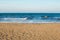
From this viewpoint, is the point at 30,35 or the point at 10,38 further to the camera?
the point at 30,35

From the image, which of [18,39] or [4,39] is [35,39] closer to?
[18,39]

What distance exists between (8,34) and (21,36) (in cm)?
84

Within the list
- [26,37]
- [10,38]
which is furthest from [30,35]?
[10,38]

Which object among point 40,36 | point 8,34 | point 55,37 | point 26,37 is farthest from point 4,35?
point 55,37

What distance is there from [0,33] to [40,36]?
2.36 meters

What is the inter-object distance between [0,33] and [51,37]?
3004mm

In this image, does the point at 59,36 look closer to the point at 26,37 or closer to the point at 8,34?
the point at 26,37

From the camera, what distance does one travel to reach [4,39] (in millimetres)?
11445

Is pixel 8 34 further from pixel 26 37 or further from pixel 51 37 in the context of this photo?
pixel 51 37

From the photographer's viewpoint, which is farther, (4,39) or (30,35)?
(30,35)

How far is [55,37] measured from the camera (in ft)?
40.7

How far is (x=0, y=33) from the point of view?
12.4 m

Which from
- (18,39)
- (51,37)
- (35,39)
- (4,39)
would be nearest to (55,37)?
(51,37)

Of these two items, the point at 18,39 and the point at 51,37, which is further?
the point at 51,37
